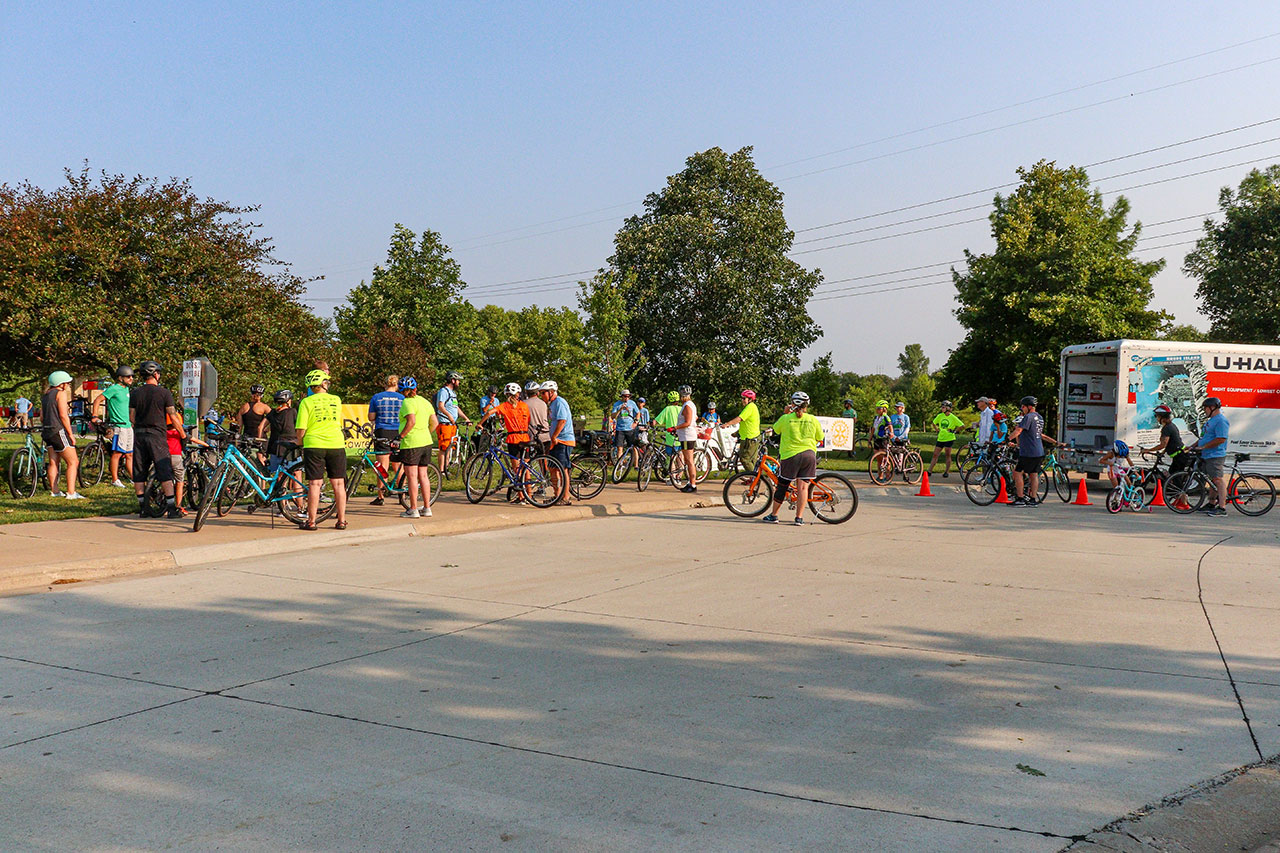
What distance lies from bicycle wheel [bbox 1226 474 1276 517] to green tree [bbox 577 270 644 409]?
2535cm

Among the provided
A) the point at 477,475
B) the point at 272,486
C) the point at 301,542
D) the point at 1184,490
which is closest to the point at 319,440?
the point at 272,486

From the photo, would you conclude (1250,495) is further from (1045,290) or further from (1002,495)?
(1045,290)

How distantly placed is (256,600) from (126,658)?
1.94 m

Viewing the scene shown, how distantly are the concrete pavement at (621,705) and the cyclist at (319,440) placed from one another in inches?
82.1

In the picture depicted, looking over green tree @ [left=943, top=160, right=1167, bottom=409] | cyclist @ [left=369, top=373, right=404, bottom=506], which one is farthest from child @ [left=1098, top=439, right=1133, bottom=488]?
green tree @ [left=943, top=160, right=1167, bottom=409]

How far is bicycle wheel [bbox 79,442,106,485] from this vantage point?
58.2 ft

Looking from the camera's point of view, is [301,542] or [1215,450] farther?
[1215,450]

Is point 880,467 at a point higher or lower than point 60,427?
lower

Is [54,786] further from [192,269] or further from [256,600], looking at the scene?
[192,269]

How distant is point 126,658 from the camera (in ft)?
20.4

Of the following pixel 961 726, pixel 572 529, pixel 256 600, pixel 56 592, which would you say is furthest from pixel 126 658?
pixel 572 529

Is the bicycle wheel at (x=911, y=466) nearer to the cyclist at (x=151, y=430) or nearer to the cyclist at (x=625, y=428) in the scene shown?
the cyclist at (x=625, y=428)

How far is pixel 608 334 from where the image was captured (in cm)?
4106

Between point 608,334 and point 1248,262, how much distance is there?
25.0 m
